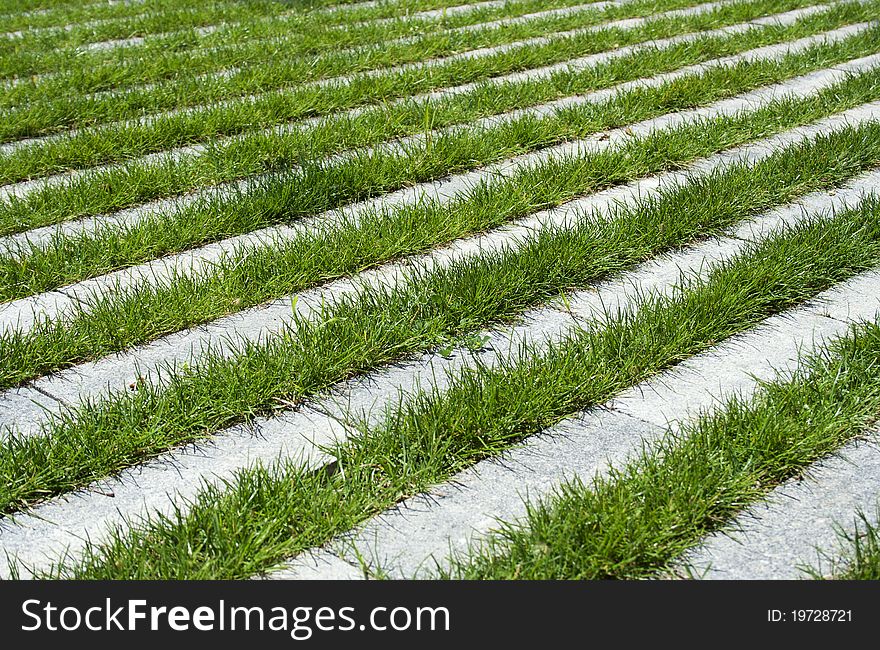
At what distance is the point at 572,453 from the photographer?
2635 millimetres

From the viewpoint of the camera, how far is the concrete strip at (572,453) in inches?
90.6

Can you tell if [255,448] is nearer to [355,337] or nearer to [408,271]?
[355,337]

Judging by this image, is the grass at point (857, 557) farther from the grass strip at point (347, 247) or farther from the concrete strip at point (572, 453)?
the grass strip at point (347, 247)

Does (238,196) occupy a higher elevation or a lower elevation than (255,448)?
higher

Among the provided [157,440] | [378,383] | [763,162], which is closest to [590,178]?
[763,162]

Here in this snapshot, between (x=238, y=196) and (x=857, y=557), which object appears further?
(x=238, y=196)

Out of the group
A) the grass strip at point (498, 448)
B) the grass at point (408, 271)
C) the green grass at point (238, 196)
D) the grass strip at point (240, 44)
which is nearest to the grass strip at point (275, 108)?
the grass at point (408, 271)

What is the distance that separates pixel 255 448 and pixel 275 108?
2991mm

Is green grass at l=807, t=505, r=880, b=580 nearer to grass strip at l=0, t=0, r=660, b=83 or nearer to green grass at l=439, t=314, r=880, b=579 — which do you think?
green grass at l=439, t=314, r=880, b=579

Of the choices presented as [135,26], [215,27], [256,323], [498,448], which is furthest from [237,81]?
[498,448]

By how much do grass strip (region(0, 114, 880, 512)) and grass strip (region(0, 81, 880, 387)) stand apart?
14cm

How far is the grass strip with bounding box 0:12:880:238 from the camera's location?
13.6ft

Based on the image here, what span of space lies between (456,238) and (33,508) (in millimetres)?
1967

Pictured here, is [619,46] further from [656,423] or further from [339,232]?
[656,423]
